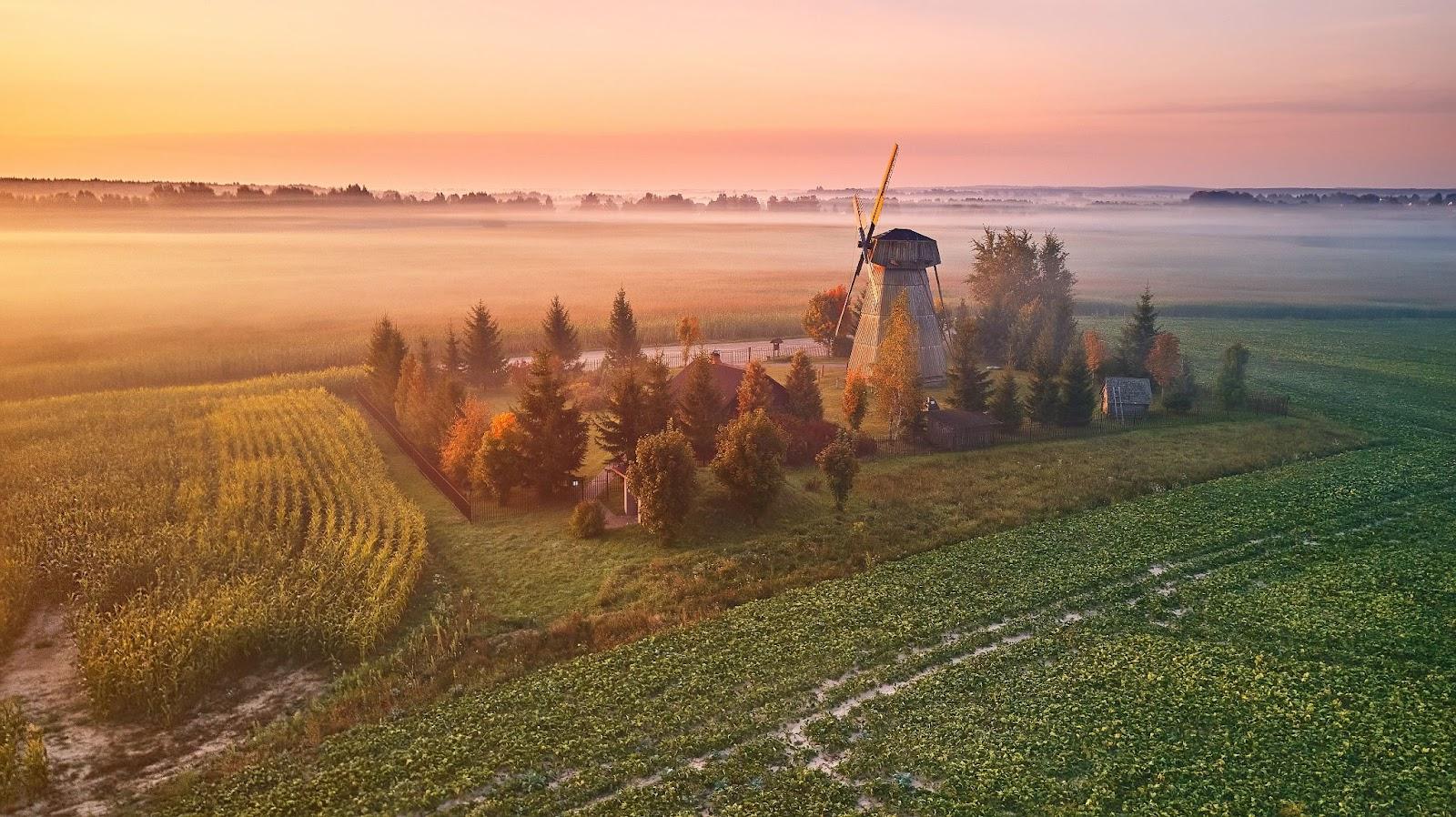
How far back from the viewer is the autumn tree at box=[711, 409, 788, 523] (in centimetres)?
3703

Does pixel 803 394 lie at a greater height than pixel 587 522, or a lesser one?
greater

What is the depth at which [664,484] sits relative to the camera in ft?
117

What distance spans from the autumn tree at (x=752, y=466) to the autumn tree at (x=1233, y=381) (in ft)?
119

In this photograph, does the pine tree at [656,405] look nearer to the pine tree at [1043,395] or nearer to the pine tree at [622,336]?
the pine tree at [1043,395]

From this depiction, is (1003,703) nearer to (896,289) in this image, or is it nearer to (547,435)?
(547,435)

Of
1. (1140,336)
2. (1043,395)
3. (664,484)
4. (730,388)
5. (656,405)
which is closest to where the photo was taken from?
(664,484)

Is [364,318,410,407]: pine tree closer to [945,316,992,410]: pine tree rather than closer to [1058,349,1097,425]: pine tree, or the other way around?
[945,316,992,410]: pine tree

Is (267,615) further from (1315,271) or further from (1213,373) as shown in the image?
(1315,271)

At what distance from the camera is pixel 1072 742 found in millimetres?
21625

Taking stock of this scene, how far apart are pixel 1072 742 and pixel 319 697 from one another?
19902 millimetres

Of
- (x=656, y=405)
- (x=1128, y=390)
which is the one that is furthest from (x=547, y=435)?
(x=1128, y=390)

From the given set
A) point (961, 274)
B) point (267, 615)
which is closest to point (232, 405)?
point (267, 615)

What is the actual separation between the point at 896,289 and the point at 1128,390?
16043mm

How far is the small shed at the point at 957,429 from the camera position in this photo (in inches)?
1959
